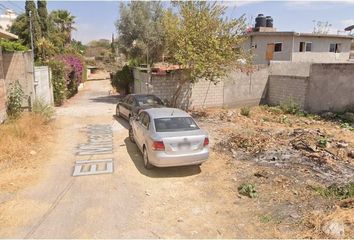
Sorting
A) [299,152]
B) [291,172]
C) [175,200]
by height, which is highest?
[299,152]

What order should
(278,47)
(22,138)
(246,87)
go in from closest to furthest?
(22,138) → (246,87) → (278,47)

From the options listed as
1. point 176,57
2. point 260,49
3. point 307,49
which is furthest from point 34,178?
point 307,49

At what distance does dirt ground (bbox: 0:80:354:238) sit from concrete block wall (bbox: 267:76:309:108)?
7691 mm

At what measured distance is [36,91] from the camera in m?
14.9

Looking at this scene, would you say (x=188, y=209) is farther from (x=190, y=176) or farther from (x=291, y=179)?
(x=291, y=179)

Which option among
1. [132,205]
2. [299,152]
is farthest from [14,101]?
[299,152]

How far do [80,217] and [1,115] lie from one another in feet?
27.0

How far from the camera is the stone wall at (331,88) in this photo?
1526 cm

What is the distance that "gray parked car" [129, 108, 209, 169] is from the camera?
7578mm

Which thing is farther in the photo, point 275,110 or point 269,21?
point 269,21

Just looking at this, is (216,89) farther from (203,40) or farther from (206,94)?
(203,40)

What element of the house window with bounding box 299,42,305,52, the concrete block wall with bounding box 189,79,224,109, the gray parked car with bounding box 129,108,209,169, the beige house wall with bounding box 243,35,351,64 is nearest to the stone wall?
the concrete block wall with bounding box 189,79,224,109

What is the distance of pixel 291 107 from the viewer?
16.3 m

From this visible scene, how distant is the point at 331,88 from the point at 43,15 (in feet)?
112
